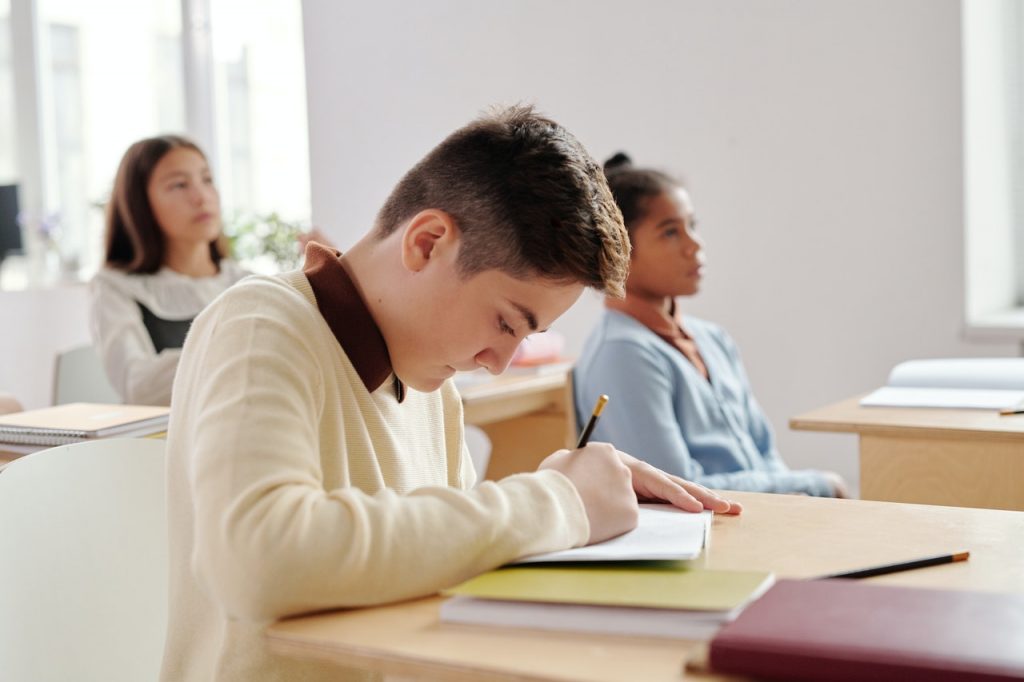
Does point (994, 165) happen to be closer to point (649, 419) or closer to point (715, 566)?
point (649, 419)

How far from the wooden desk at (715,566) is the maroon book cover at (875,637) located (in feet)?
0.16

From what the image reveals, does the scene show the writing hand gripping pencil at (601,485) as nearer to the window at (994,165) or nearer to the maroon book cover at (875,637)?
the maroon book cover at (875,637)

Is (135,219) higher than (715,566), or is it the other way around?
(135,219)

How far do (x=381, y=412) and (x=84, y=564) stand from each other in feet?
1.26

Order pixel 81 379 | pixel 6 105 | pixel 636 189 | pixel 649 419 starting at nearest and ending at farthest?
1. pixel 649 419
2. pixel 636 189
3. pixel 81 379
4. pixel 6 105

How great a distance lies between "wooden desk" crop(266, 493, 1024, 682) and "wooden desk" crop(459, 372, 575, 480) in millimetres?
1638

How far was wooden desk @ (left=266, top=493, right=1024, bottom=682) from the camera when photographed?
0.70 metres

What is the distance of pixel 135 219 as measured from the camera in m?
3.16

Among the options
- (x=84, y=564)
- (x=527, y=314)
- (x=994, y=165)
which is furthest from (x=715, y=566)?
(x=994, y=165)

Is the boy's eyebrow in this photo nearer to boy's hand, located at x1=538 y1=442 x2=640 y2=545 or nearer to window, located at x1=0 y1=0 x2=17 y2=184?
boy's hand, located at x1=538 y1=442 x2=640 y2=545

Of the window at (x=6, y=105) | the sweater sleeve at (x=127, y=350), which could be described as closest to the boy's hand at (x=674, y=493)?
the sweater sleeve at (x=127, y=350)

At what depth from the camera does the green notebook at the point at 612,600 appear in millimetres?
736

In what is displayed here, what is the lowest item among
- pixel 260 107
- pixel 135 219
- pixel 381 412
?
pixel 381 412

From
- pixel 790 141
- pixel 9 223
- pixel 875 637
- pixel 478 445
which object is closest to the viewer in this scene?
pixel 875 637
